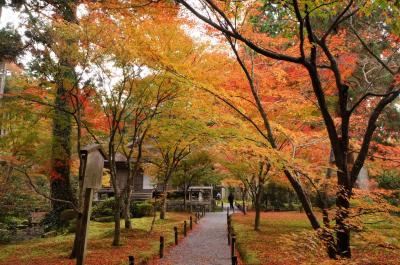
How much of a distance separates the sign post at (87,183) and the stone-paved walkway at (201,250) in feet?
16.3

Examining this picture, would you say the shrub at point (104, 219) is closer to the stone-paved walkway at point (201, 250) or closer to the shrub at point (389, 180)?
the stone-paved walkway at point (201, 250)

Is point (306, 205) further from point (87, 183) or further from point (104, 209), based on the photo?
point (104, 209)

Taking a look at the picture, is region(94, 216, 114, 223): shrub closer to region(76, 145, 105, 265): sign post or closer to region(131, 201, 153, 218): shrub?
region(131, 201, 153, 218): shrub

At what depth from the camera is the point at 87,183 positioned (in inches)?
271

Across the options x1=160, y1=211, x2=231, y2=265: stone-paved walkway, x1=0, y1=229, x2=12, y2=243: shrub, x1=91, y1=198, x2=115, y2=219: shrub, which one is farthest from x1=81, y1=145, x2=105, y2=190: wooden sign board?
x1=91, y1=198, x2=115, y2=219: shrub

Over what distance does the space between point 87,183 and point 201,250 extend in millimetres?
7922

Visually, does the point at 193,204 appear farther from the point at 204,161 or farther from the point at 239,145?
the point at 239,145

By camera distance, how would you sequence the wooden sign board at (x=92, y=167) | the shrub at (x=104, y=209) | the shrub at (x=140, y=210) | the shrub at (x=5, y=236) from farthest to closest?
the shrub at (x=140, y=210) → the shrub at (x=104, y=209) → the shrub at (x=5, y=236) → the wooden sign board at (x=92, y=167)

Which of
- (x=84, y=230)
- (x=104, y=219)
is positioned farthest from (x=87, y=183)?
(x=104, y=219)

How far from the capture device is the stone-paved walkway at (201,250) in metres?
11.5

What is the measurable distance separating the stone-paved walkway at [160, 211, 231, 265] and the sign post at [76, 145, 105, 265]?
4.95 metres

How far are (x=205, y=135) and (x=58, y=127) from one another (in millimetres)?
8643

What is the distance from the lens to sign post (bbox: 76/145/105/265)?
670 centimetres

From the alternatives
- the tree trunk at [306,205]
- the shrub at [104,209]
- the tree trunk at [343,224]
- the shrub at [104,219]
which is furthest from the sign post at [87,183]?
the shrub at [104,209]
